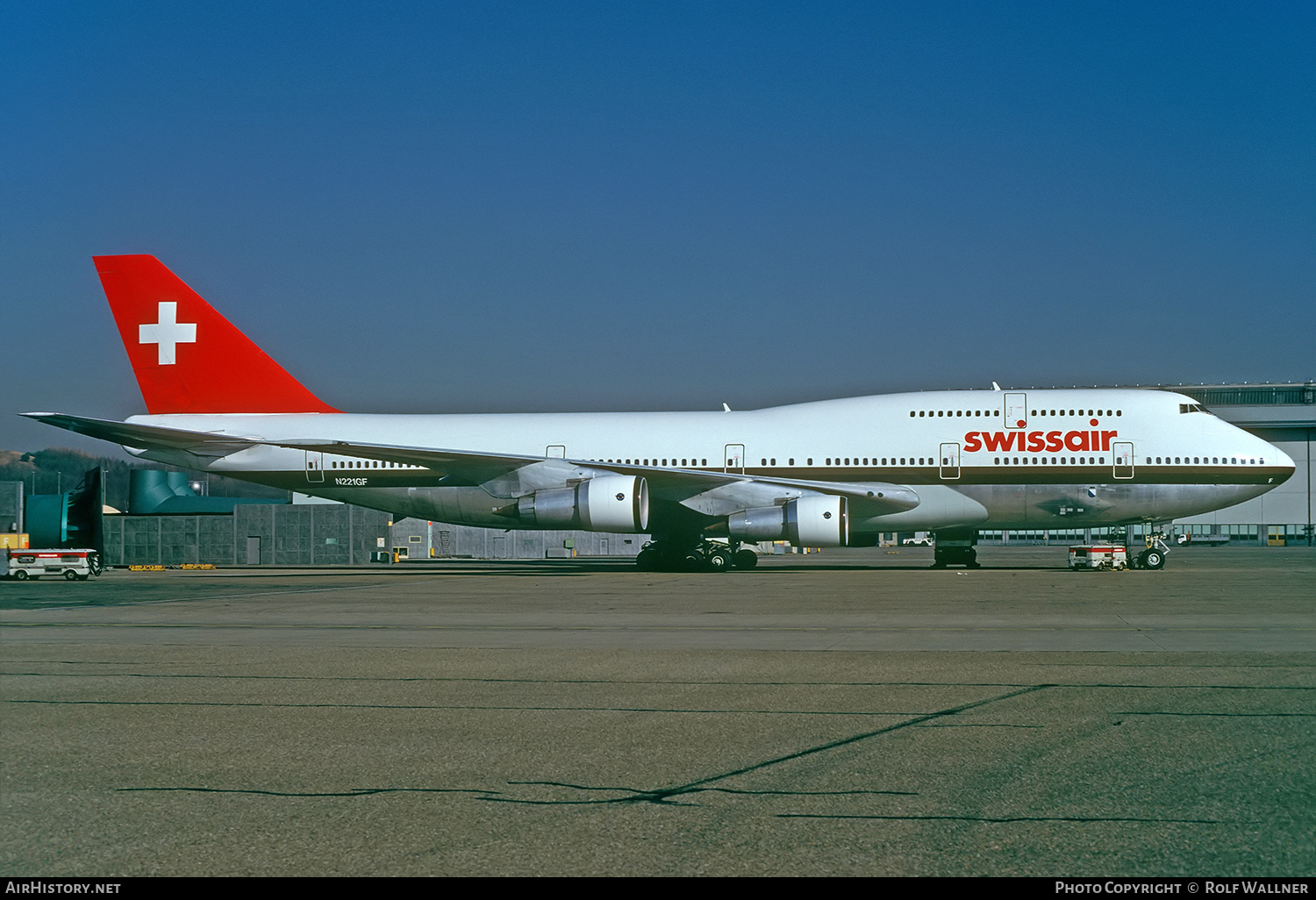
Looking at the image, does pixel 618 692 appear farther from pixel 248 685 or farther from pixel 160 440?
pixel 160 440

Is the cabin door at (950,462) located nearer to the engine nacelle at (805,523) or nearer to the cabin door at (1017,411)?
the cabin door at (1017,411)

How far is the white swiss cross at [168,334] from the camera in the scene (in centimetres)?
3189

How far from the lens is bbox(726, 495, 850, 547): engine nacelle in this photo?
2711 centimetres

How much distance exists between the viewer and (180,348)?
3198cm

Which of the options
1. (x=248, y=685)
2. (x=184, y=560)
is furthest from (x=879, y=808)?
(x=184, y=560)

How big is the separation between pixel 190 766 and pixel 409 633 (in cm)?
732

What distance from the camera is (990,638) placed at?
12.4 metres

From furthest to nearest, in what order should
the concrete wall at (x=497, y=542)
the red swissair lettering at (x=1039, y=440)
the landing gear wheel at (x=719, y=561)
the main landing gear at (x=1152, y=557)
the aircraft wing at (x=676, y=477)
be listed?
1. the concrete wall at (x=497, y=542)
2. the landing gear wheel at (x=719, y=561)
3. the main landing gear at (x=1152, y=557)
4. the aircraft wing at (x=676, y=477)
5. the red swissair lettering at (x=1039, y=440)

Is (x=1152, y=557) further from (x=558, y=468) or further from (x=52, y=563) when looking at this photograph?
(x=52, y=563)

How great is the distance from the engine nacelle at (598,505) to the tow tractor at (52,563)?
11083mm

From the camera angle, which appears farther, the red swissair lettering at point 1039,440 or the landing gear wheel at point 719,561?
the landing gear wheel at point 719,561

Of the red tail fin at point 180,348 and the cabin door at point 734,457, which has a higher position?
the red tail fin at point 180,348

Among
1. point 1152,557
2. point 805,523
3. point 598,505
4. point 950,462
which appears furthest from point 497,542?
point 1152,557

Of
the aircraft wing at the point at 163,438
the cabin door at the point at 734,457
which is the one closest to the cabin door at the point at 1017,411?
the cabin door at the point at 734,457
